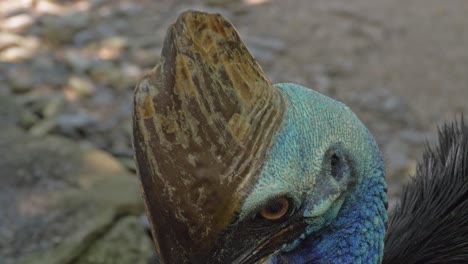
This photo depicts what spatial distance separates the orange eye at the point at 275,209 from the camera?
1100 mm

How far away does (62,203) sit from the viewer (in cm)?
246

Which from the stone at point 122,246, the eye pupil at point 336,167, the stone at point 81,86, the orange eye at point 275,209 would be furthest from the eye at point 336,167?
the stone at point 81,86

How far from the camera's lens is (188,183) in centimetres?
104

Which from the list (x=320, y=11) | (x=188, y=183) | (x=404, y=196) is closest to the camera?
(x=188, y=183)

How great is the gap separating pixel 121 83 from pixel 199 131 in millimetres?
2703

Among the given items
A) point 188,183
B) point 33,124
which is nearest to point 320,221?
point 188,183

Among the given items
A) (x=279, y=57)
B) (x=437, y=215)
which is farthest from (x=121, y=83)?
(x=437, y=215)

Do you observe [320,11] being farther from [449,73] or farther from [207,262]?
[207,262]

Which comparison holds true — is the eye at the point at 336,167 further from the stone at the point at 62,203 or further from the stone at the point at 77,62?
the stone at the point at 77,62

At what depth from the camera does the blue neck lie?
4.15 ft

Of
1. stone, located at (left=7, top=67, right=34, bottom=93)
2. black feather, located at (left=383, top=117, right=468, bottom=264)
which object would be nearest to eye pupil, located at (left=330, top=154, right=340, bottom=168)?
black feather, located at (left=383, top=117, right=468, bottom=264)

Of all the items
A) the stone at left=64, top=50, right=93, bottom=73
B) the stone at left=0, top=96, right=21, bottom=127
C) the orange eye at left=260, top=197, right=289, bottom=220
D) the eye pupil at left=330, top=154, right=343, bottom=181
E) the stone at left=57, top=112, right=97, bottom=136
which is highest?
the eye pupil at left=330, top=154, right=343, bottom=181

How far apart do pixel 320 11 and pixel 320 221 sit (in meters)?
3.15

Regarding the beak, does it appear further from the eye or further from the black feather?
the black feather
